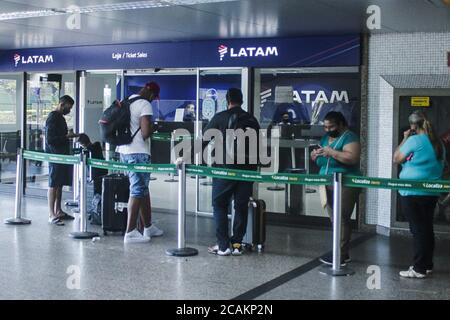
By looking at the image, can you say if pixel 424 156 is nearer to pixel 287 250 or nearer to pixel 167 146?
pixel 287 250

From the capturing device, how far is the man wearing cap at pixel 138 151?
7.73 metres

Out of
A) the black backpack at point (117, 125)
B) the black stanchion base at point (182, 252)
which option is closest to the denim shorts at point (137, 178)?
the black backpack at point (117, 125)

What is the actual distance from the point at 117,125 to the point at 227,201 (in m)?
1.59

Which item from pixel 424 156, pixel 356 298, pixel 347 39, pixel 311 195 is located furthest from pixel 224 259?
pixel 347 39

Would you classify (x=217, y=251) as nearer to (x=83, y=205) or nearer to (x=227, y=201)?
(x=227, y=201)

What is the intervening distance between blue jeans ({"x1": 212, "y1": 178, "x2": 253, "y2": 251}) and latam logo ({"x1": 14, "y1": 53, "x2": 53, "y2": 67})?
5.98 meters

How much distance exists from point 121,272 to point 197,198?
4041mm

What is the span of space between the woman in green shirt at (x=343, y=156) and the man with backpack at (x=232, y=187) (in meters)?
0.87

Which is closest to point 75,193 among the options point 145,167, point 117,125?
point 117,125

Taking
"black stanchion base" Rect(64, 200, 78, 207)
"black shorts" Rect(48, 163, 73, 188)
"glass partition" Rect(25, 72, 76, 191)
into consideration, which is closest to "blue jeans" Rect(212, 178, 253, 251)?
"black shorts" Rect(48, 163, 73, 188)

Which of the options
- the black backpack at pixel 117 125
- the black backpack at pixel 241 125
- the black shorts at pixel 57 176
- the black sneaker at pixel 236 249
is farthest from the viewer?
the black shorts at pixel 57 176

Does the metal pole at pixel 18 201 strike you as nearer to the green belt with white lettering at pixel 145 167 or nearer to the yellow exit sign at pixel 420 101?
the green belt with white lettering at pixel 145 167

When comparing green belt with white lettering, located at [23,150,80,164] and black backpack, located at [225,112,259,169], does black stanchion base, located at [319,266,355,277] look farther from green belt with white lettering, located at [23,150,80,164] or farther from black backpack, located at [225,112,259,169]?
green belt with white lettering, located at [23,150,80,164]
